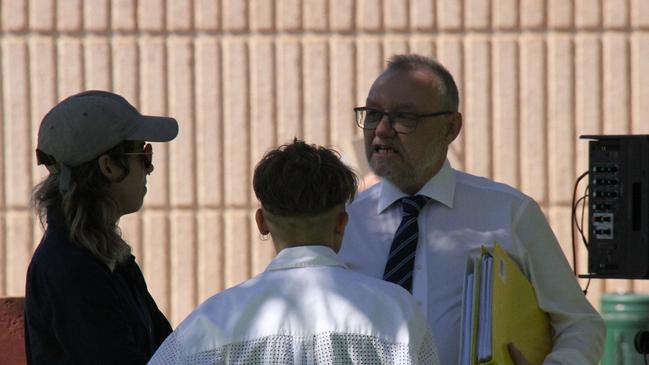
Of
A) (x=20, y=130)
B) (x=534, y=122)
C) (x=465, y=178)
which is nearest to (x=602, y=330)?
(x=465, y=178)

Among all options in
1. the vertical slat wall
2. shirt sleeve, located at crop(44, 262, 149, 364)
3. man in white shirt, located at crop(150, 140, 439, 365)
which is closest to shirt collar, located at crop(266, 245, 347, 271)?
man in white shirt, located at crop(150, 140, 439, 365)

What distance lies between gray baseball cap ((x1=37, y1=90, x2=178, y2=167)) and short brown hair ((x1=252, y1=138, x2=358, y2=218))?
0.71 m

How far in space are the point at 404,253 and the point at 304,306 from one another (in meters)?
1.05

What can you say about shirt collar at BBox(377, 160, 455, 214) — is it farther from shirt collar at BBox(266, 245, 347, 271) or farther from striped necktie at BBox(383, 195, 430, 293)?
shirt collar at BBox(266, 245, 347, 271)

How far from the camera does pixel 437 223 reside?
4051 millimetres

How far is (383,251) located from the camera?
4043 millimetres

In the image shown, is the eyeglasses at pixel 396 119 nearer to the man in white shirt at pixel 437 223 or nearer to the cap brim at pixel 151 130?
the man in white shirt at pixel 437 223

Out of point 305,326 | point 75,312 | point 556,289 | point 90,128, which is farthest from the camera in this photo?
point 556,289

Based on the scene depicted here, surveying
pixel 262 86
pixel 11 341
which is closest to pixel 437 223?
pixel 11 341

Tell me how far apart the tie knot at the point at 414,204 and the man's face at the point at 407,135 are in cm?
4

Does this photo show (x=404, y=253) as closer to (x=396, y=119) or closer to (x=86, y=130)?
(x=396, y=119)

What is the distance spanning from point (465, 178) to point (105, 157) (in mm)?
1063

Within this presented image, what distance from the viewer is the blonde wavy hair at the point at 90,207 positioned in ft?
11.6

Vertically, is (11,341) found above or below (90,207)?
below
